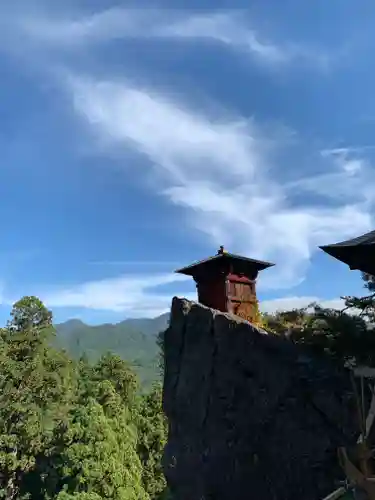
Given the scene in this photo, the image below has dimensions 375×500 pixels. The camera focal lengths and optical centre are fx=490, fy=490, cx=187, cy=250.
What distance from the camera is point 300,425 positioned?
13758mm

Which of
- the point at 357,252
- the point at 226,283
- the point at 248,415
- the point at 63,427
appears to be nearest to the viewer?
the point at 357,252

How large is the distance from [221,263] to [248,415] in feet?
18.3

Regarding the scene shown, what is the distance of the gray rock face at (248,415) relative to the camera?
13.3m

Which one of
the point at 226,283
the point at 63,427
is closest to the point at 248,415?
the point at 226,283

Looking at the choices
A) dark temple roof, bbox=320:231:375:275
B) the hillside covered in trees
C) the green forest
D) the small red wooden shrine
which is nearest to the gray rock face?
the small red wooden shrine

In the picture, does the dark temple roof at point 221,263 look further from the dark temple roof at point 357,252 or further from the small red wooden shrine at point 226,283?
the dark temple roof at point 357,252

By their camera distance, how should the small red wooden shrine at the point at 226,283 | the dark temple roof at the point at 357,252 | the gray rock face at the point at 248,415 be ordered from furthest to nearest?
1. the small red wooden shrine at the point at 226,283
2. the gray rock face at the point at 248,415
3. the dark temple roof at the point at 357,252

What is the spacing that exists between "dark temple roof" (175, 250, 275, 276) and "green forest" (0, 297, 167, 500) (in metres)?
11.6

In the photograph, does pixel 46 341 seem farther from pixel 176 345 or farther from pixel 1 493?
pixel 176 345

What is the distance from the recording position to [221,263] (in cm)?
1798

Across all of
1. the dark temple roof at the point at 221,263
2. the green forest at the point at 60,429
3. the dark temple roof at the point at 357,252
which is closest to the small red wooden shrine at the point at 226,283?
the dark temple roof at the point at 221,263

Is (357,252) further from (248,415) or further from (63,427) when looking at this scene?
(63,427)

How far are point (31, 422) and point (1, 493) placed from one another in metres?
4.40

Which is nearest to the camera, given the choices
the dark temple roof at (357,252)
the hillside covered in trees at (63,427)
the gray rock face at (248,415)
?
the dark temple roof at (357,252)
